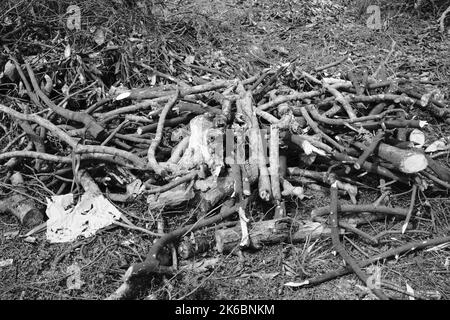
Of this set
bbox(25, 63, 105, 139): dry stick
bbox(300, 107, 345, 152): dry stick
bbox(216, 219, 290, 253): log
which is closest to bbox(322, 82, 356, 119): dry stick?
bbox(300, 107, 345, 152): dry stick

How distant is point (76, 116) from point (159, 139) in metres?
0.79

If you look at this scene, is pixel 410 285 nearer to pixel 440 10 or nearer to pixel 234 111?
pixel 234 111

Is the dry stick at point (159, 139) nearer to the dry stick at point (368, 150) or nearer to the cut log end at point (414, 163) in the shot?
the dry stick at point (368, 150)

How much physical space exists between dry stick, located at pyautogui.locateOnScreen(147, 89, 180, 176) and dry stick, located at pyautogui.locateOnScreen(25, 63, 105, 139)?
466 millimetres

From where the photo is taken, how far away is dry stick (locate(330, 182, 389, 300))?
8.98 feet

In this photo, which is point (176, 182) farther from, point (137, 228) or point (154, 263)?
point (154, 263)

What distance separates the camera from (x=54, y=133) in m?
3.59

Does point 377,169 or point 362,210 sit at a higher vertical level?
point 377,169

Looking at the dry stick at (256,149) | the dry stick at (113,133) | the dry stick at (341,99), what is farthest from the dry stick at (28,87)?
the dry stick at (341,99)

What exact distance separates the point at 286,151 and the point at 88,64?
2.27 m

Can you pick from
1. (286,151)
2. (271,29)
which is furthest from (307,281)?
(271,29)

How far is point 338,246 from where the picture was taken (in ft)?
9.80

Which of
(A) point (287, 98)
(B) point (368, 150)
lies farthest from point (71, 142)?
(B) point (368, 150)

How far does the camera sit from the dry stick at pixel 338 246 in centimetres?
274
